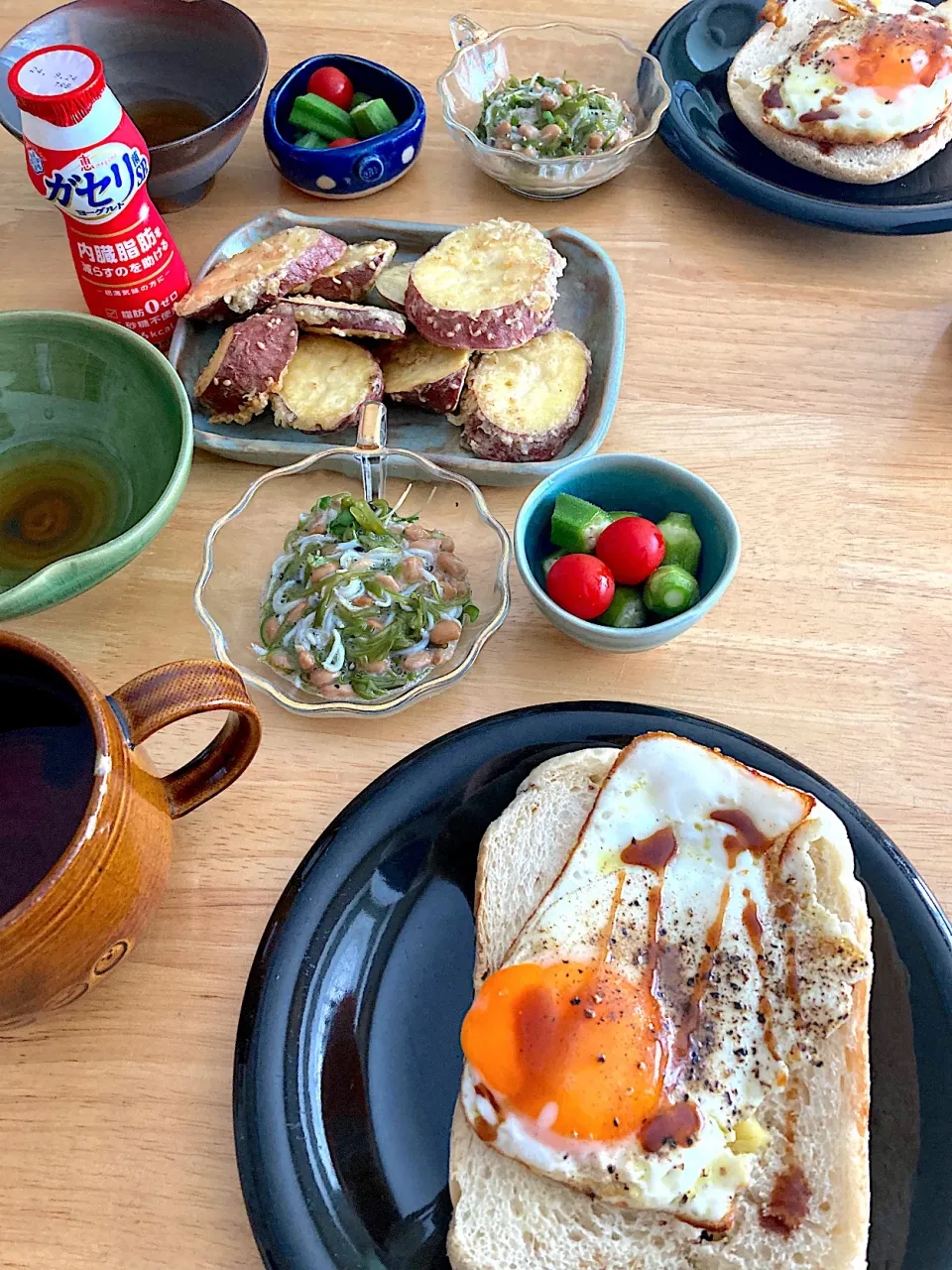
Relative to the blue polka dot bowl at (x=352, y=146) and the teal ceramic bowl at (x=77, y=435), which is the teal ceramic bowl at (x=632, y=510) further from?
the blue polka dot bowl at (x=352, y=146)

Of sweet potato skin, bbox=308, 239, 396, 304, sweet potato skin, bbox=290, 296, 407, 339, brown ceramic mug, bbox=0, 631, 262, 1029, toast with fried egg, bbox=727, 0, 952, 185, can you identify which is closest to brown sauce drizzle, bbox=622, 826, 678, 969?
brown ceramic mug, bbox=0, 631, 262, 1029

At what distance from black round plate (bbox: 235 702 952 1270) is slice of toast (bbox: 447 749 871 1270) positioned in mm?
45

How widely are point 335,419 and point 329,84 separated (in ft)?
3.38

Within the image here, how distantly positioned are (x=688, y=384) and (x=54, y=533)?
131 centimetres

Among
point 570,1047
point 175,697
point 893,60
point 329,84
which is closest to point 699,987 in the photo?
point 570,1047

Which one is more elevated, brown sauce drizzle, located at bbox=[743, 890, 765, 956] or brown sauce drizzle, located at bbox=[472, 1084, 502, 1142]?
brown sauce drizzle, located at bbox=[743, 890, 765, 956]

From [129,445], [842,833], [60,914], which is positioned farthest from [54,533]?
[842,833]

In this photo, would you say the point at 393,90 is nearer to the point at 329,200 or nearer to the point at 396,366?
the point at 329,200

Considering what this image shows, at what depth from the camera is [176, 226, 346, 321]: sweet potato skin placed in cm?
189

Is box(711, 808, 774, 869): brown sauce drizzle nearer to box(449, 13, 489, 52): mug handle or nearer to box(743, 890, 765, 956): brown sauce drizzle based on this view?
box(743, 890, 765, 956): brown sauce drizzle

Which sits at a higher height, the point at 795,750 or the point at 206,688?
the point at 206,688

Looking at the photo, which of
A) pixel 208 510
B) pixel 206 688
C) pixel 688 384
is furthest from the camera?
pixel 688 384

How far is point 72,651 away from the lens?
1.67 meters

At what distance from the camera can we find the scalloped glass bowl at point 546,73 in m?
2.22
